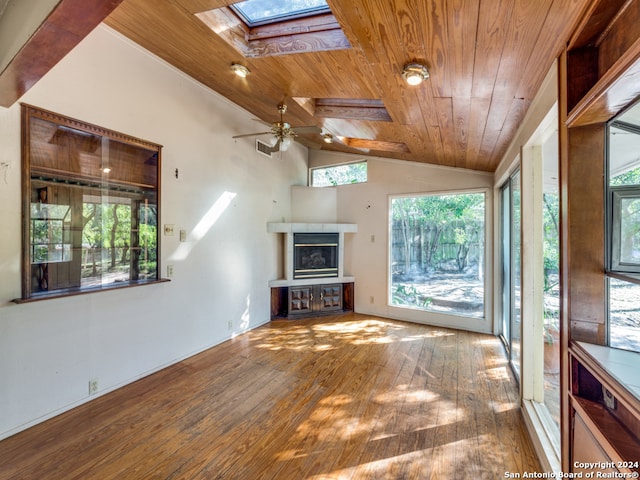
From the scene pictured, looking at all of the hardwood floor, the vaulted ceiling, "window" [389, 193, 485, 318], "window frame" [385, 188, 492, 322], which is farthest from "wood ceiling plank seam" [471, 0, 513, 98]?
"window" [389, 193, 485, 318]

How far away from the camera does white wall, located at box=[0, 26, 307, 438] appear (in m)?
1.92

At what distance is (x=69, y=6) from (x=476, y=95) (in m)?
2.14

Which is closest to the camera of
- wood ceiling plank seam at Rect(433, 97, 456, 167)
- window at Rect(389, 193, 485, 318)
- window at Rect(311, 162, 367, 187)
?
wood ceiling plank seam at Rect(433, 97, 456, 167)

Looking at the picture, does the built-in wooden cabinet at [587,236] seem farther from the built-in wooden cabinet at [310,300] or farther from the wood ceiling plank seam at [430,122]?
the built-in wooden cabinet at [310,300]

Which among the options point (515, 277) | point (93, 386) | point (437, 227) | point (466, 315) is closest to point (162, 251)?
point (93, 386)

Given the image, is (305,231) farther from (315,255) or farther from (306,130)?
(306,130)

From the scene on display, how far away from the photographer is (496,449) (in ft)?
5.95

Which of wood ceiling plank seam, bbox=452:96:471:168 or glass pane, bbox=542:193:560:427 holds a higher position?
wood ceiling plank seam, bbox=452:96:471:168

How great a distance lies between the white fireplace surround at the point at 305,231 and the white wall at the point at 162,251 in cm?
27

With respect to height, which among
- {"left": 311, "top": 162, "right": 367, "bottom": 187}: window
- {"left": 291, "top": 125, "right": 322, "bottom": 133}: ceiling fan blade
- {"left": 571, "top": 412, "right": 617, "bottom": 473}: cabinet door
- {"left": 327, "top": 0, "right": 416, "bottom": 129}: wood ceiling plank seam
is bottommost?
{"left": 571, "top": 412, "right": 617, "bottom": 473}: cabinet door

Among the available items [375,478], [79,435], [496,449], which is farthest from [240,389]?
[496,449]

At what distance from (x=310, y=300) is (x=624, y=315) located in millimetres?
4066

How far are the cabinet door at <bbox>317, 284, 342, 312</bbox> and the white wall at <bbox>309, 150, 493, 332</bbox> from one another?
350 mm

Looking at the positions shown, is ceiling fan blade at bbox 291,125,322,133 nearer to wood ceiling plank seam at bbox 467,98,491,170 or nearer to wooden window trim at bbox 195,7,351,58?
wooden window trim at bbox 195,7,351,58
